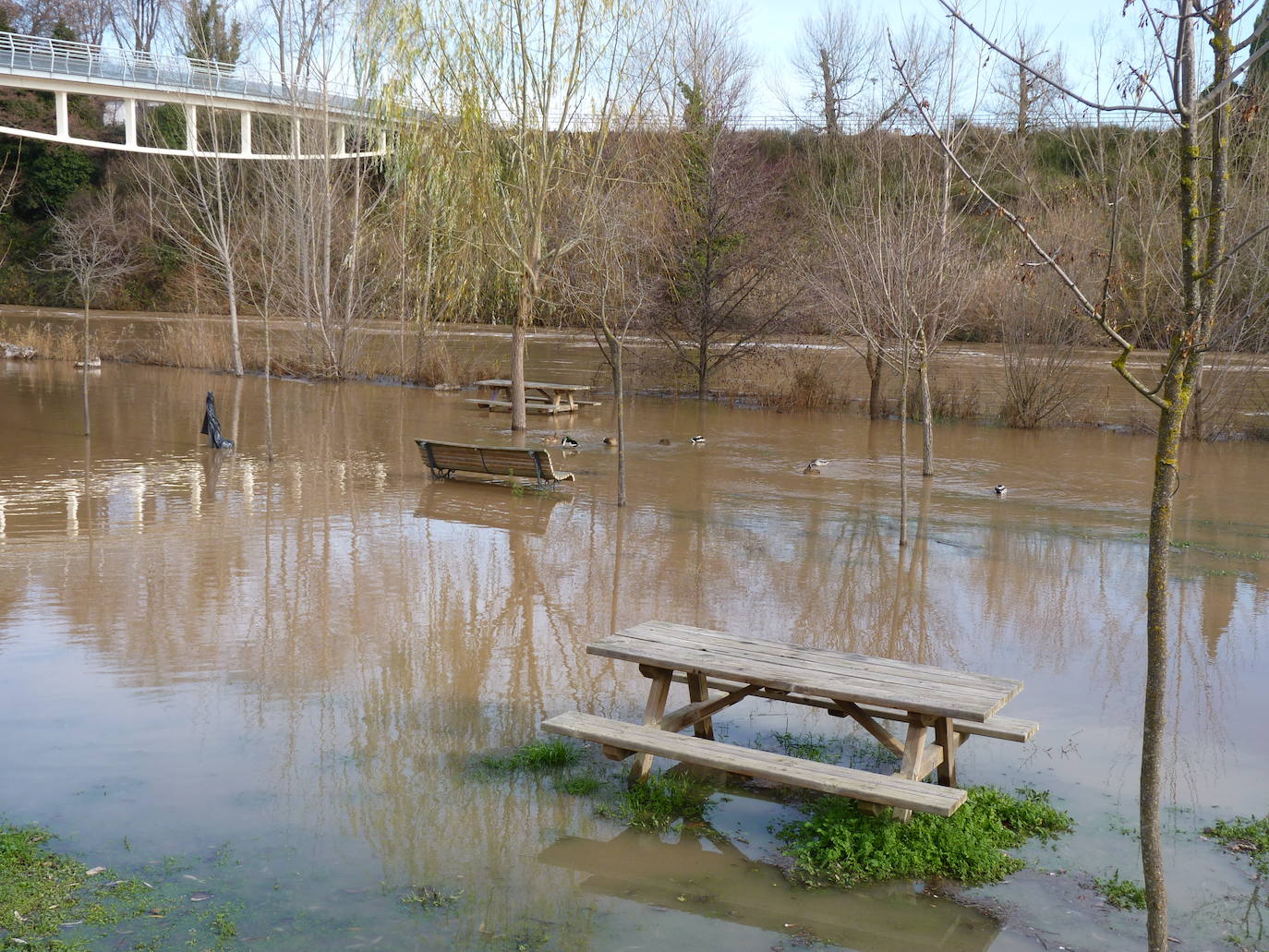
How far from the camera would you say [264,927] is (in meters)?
4.34

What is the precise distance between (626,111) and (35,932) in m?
17.0

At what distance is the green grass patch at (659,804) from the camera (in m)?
5.42

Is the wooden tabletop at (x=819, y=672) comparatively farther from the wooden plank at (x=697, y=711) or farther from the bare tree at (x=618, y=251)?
the bare tree at (x=618, y=251)

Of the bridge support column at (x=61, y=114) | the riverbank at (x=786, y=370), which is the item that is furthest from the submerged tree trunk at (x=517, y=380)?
the bridge support column at (x=61, y=114)

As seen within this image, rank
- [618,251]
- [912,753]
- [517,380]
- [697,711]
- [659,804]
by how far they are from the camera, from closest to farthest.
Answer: [912,753]
[659,804]
[697,711]
[618,251]
[517,380]

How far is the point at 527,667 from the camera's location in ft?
25.1

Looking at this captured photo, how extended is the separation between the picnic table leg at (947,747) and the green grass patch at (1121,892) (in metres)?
0.87

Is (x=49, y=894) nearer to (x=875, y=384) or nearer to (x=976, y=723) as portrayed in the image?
(x=976, y=723)

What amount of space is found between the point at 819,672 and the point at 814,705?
61cm

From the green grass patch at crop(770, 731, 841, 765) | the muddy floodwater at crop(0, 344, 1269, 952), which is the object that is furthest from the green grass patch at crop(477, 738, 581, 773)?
the green grass patch at crop(770, 731, 841, 765)

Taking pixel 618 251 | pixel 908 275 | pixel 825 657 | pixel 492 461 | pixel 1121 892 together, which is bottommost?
pixel 1121 892

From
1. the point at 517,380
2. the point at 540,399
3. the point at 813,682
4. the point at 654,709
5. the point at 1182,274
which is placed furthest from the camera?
the point at 540,399

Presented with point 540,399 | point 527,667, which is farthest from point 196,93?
point 527,667

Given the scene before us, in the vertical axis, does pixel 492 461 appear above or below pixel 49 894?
above
